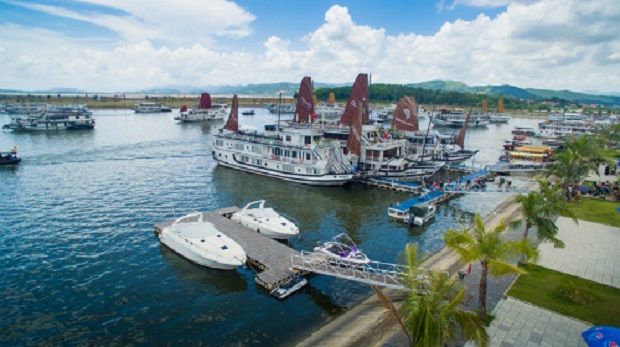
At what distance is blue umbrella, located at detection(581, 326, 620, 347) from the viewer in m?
13.3

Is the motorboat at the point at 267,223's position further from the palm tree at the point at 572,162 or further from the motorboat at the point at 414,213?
the palm tree at the point at 572,162

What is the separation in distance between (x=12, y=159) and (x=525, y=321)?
6986 centimetres

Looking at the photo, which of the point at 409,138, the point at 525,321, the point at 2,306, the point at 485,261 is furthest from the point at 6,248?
the point at 409,138

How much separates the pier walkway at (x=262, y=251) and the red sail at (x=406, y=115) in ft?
140

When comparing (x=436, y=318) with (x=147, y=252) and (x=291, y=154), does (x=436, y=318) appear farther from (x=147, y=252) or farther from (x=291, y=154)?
(x=291, y=154)

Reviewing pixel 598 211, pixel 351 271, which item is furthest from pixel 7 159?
pixel 598 211

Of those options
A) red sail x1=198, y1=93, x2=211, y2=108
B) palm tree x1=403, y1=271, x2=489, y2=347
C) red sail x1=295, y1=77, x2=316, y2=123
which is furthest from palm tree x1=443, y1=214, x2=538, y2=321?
red sail x1=198, y1=93, x2=211, y2=108

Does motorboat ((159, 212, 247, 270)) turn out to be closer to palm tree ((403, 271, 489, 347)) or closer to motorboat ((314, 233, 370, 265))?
motorboat ((314, 233, 370, 265))

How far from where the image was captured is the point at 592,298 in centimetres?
2000

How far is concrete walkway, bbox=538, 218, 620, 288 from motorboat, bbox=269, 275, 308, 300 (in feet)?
53.7

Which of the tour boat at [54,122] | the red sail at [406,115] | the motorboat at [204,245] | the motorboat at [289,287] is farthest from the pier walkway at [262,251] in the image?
the tour boat at [54,122]

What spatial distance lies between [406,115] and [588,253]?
1717 inches

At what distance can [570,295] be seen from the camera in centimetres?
2027

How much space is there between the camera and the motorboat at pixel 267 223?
31.1 m
